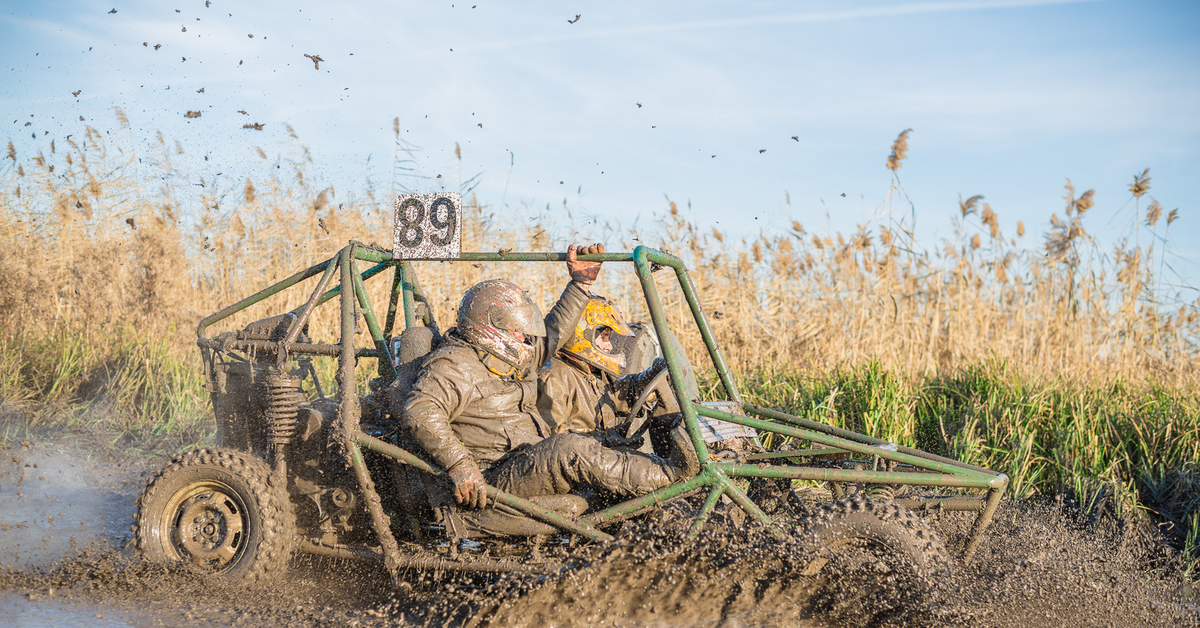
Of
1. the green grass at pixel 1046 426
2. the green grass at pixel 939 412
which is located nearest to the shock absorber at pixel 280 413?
the green grass at pixel 939 412

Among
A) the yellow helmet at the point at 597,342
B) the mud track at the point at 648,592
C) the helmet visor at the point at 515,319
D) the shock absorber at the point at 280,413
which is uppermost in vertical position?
the helmet visor at the point at 515,319

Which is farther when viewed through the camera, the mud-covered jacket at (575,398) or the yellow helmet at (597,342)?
the yellow helmet at (597,342)

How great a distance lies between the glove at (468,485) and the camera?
3.56 metres

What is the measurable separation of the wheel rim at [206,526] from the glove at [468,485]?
3.78 feet

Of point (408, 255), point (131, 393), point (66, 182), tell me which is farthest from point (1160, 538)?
point (66, 182)

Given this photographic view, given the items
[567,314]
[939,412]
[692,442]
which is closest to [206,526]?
[567,314]

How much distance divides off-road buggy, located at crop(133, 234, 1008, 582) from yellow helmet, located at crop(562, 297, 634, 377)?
1.35 ft

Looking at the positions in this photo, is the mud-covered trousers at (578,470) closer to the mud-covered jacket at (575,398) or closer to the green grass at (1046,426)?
the mud-covered jacket at (575,398)

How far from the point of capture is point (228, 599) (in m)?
3.91

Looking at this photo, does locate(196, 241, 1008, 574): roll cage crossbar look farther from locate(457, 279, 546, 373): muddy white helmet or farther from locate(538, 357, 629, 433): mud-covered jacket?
locate(538, 357, 629, 433): mud-covered jacket

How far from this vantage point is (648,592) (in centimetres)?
361

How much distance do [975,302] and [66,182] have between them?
9.21 metres

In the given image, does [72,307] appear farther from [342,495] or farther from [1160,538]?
[1160,538]

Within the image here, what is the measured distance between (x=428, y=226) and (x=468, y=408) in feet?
3.39
